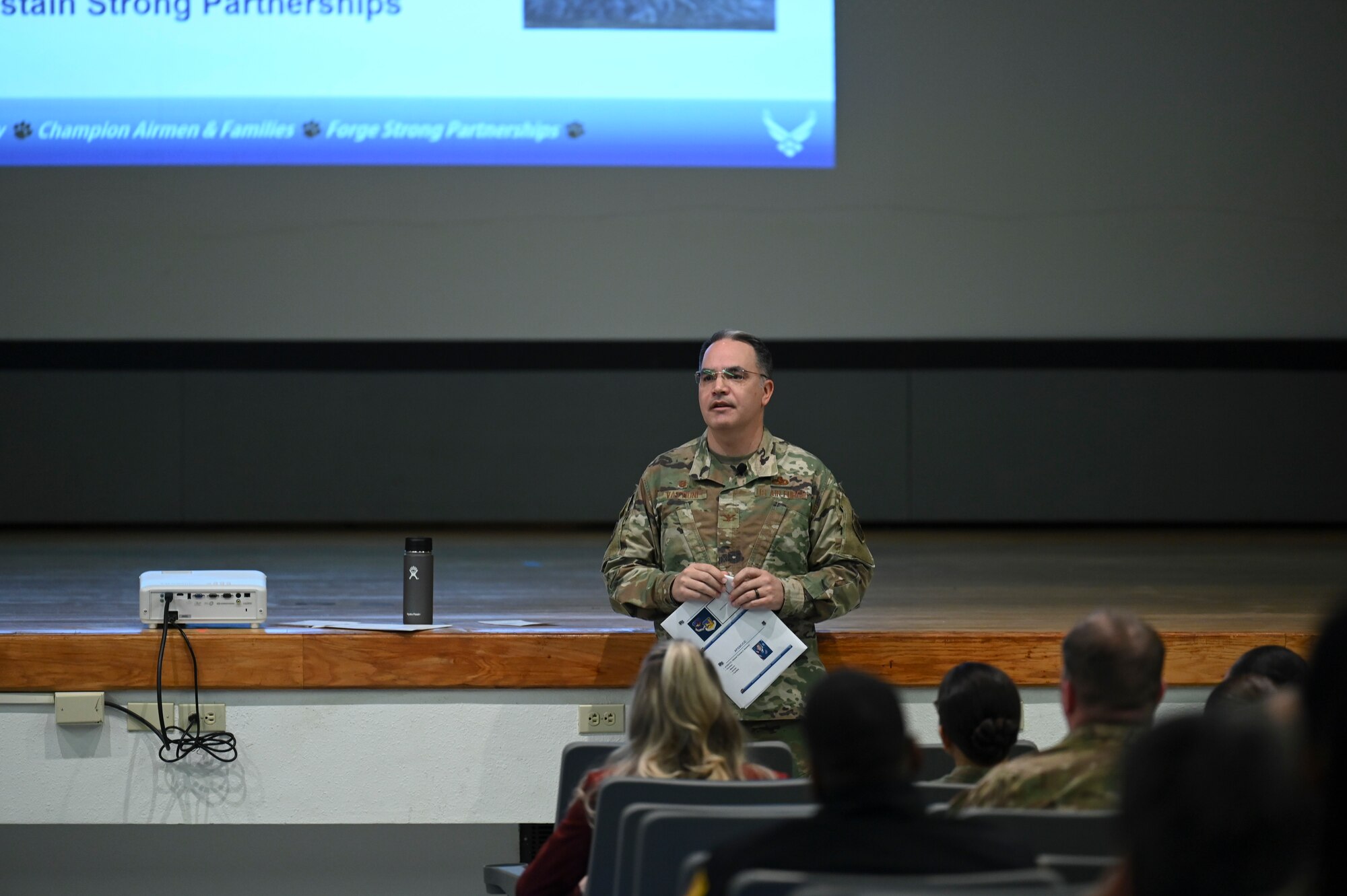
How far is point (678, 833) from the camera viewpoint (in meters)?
1.75

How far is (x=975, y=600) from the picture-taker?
4.44 meters

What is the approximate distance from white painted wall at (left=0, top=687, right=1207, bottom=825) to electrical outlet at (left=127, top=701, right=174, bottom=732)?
18 mm

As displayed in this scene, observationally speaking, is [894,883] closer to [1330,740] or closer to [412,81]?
[1330,740]

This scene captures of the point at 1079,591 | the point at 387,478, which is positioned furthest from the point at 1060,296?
the point at 387,478

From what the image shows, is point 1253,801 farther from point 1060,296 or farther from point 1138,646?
point 1060,296

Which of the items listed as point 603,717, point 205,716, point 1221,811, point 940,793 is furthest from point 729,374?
point 1221,811

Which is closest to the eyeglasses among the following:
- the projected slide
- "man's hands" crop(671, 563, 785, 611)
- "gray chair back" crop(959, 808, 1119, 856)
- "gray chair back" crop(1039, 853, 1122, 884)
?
"man's hands" crop(671, 563, 785, 611)

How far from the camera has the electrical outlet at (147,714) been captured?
11.0 feet

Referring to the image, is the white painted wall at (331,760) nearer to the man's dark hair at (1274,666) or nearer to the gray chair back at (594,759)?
the gray chair back at (594,759)

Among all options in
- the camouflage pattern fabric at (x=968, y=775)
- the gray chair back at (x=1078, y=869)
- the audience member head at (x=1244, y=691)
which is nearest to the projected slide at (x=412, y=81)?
the audience member head at (x=1244, y=691)

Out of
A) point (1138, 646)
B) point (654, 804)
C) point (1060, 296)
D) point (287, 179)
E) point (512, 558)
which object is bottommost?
point (512, 558)

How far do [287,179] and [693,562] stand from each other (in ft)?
17.3

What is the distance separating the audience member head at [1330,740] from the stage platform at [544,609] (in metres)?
2.10

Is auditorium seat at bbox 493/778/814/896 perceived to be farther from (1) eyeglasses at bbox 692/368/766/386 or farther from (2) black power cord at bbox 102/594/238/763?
(2) black power cord at bbox 102/594/238/763
